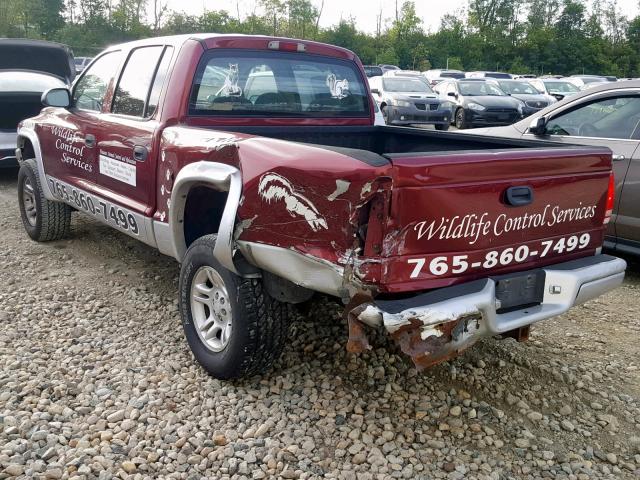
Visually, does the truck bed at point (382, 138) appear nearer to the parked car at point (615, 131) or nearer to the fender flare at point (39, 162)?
the parked car at point (615, 131)

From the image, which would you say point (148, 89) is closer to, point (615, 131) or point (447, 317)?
point (447, 317)

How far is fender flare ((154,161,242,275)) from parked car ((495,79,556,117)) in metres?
15.6

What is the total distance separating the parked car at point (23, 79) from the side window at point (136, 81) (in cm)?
414

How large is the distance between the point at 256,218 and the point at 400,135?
2059 mm

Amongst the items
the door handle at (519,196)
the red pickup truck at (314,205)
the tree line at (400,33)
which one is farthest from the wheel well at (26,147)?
the tree line at (400,33)

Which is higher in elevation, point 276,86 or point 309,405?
point 276,86

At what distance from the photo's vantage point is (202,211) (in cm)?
377

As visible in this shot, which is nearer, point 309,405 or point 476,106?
point 309,405

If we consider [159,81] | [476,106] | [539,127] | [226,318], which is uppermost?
[159,81]

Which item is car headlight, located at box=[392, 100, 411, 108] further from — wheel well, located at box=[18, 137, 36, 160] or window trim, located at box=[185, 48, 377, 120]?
window trim, located at box=[185, 48, 377, 120]

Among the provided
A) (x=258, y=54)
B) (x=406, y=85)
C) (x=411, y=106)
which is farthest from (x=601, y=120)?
(x=406, y=85)

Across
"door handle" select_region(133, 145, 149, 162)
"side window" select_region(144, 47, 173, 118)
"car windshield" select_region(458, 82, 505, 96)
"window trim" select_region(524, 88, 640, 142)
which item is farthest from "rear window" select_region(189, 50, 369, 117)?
"car windshield" select_region(458, 82, 505, 96)

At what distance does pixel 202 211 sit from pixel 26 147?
308cm

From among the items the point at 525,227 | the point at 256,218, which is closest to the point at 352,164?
the point at 256,218
